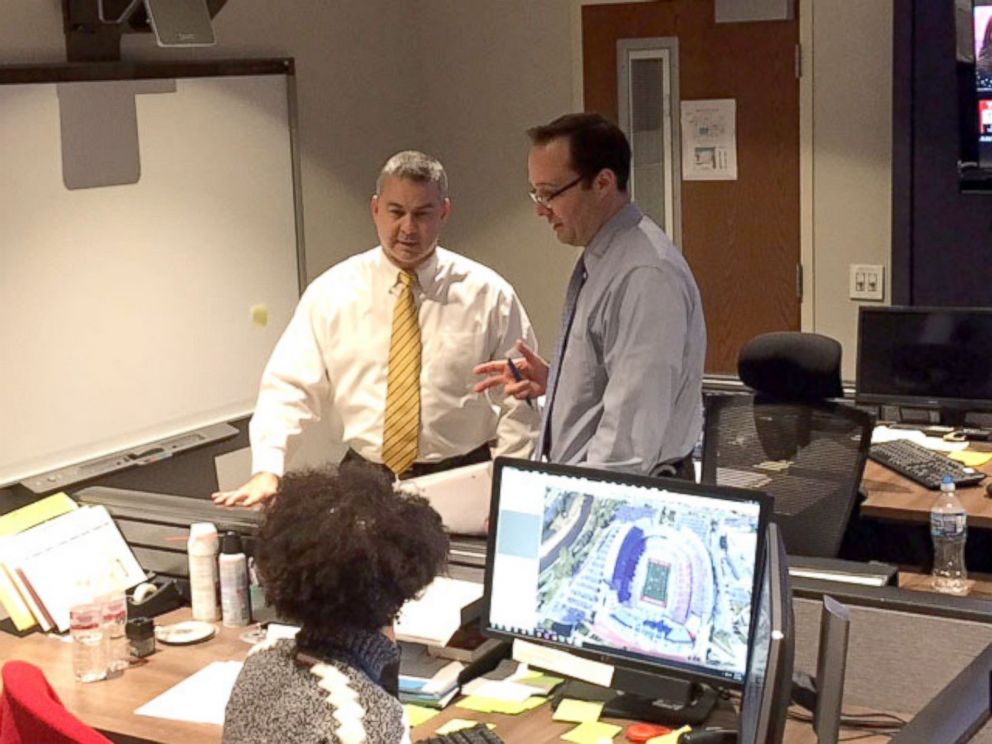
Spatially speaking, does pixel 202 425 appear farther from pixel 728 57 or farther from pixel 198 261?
pixel 728 57

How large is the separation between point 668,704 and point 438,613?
491 millimetres

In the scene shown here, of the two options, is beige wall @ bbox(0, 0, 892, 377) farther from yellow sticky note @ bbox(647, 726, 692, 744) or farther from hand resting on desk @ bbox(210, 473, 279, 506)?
yellow sticky note @ bbox(647, 726, 692, 744)

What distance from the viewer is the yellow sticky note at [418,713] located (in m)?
2.40

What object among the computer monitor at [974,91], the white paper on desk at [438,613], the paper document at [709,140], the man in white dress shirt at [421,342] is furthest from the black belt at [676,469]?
the paper document at [709,140]

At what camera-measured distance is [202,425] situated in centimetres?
485

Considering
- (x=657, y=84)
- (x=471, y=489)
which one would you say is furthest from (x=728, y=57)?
(x=471, y=489)

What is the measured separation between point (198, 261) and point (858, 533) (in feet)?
7.40

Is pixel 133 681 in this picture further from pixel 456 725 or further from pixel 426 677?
pixel 456 725

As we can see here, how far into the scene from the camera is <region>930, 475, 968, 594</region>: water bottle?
3676 millimetres

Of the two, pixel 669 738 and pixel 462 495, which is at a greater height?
pixel 462 495

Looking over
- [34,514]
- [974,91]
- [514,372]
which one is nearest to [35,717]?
[34,514]

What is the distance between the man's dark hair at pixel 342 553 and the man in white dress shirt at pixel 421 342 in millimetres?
1602

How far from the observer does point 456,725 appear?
2377 millimetres

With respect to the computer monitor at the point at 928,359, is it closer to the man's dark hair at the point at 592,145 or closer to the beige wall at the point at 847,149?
the beige wall at the point at 847,149
